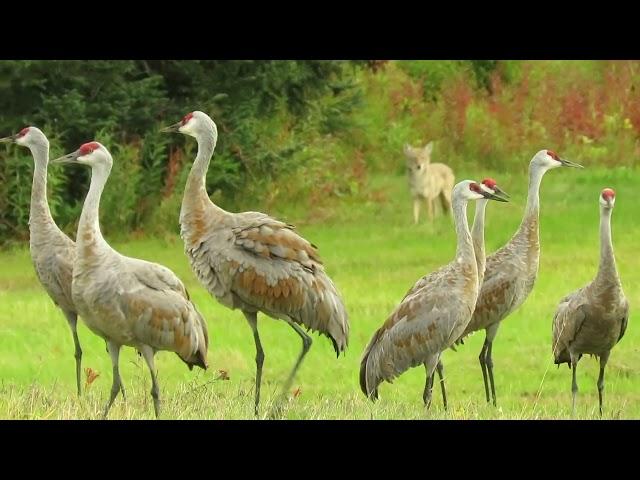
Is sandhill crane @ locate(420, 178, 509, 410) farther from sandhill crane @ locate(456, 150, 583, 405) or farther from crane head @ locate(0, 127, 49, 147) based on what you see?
crane head @ locate(0, 127, 49, 147)

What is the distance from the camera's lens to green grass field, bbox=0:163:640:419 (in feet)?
28.8

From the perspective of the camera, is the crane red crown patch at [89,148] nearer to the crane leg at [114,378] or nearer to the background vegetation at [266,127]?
the crane leg at [114,378]

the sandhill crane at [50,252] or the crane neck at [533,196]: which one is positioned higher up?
the crane neck at [533,196]

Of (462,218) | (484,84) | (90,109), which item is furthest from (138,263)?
(484,84)

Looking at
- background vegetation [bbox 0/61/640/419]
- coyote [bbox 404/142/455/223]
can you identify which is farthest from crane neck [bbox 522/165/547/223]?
coyote [bbox 404/142/455/223]

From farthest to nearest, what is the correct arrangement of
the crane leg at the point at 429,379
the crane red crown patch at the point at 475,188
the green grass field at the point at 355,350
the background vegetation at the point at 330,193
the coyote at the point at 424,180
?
1. the coyote at the point at 424,180
2. the background vegetation at the point at 330,193
3. the crane red crown patch at the point at 475,188
4. the crane leg at the point at 429,379
5. the green grass field at the point at 355,350

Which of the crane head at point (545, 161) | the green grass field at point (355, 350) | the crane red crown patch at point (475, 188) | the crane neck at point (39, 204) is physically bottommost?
the green grass field at point (355, 350)

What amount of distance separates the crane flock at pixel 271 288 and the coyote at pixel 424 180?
8.42 m

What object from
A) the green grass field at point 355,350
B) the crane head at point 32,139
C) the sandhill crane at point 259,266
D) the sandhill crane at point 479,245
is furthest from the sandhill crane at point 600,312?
the crane head at point 32,139

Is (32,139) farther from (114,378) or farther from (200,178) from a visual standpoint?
(114,378)

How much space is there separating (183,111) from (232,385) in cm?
817

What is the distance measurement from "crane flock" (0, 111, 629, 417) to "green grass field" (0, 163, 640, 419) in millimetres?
313

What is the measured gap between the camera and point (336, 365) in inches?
446

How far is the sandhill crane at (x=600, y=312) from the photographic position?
9.45 metres
